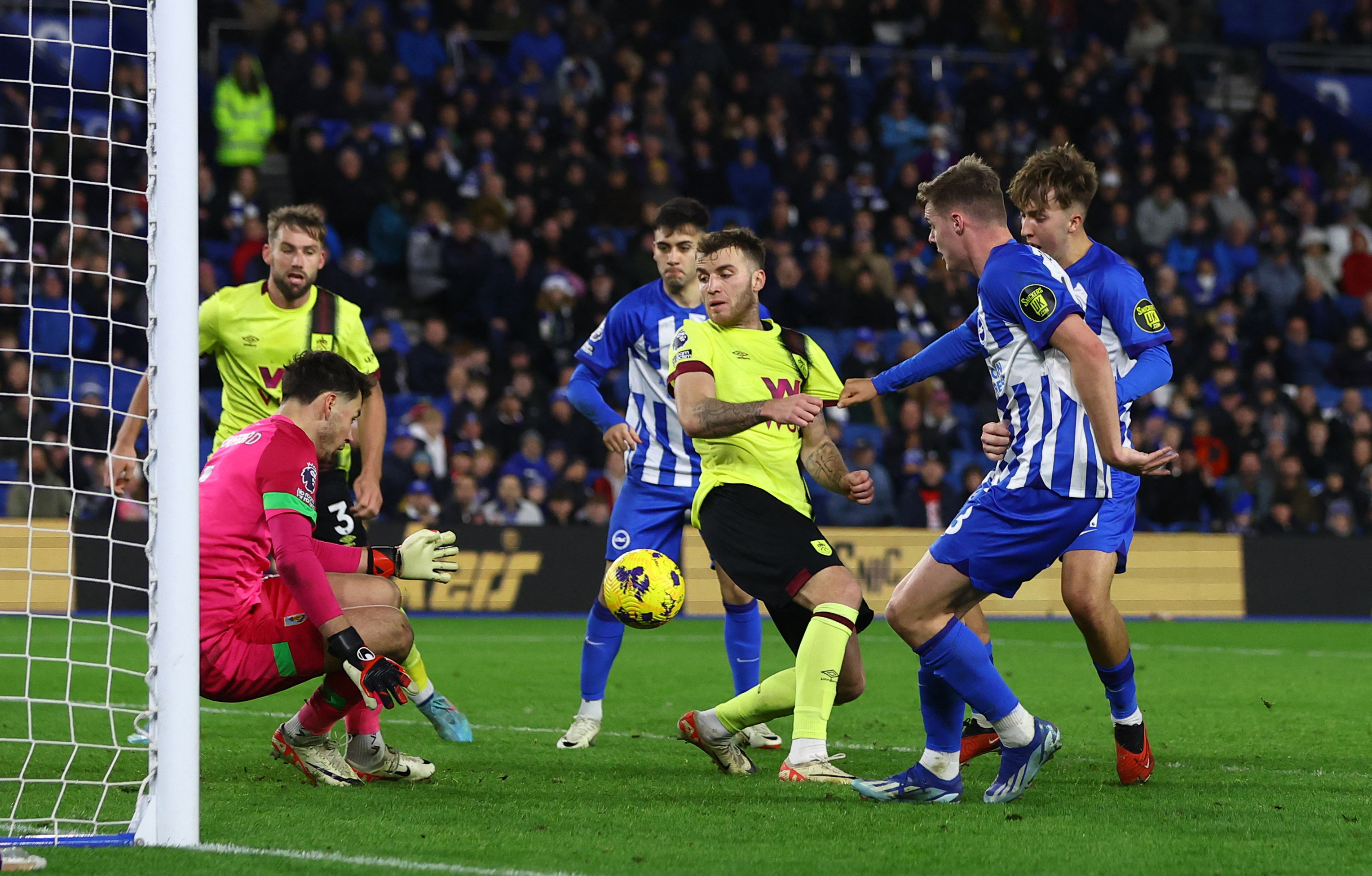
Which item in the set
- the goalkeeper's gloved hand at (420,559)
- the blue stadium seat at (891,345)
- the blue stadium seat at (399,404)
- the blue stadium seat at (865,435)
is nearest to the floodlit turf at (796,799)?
the goalkeeper's gloved hand at (420,559)

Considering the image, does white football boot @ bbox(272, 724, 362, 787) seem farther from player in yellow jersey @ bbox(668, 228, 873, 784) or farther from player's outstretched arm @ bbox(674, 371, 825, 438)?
player's outstretched arm @ bbox(674, 371, 825, 438)

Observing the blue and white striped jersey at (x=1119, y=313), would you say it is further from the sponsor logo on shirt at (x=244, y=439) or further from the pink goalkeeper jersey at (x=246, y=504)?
the sponsor logo on shirt at (x=244, y=439)

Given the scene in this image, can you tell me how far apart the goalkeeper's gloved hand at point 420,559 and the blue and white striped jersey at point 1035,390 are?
76.3 inches

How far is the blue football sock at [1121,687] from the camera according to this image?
18.5 feet

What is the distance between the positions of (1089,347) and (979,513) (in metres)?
0.65

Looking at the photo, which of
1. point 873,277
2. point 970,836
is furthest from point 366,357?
point 873,277

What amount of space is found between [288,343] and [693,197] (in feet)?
40.4

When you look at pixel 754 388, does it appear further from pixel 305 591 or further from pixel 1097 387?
pixel 305 591

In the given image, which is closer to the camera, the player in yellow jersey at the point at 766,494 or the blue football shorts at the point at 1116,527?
the player in yellow jersey at the point at 766,494

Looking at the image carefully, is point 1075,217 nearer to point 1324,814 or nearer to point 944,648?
point 944,648

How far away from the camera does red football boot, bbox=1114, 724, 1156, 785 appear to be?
5574 millimetres

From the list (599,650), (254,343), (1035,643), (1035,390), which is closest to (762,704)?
(1035,390)

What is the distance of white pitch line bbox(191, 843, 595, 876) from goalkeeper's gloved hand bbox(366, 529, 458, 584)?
148cm

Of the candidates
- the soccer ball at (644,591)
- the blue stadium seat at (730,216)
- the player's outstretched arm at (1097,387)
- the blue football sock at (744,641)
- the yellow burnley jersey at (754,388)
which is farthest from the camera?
the blue stadium seat at (730,216)
